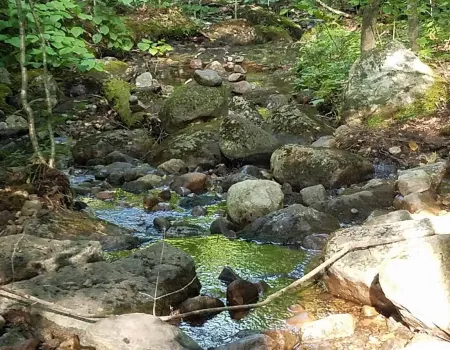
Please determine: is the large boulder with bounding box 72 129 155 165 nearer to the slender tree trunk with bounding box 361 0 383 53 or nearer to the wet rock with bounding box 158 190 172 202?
the wet rock with bounding box 158 190 172 202

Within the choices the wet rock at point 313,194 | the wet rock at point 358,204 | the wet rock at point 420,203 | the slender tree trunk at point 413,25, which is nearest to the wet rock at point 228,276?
the wet rock at point 358,204

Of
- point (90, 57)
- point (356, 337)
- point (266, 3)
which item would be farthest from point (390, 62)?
point (266, 3)

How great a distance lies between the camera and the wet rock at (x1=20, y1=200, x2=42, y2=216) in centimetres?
451

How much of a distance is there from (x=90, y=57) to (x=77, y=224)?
111 inches

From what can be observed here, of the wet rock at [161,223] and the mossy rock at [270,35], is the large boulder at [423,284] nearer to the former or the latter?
the wet rock at [161,223]

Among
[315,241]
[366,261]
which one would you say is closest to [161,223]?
[315,241]

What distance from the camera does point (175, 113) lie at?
24.5ft

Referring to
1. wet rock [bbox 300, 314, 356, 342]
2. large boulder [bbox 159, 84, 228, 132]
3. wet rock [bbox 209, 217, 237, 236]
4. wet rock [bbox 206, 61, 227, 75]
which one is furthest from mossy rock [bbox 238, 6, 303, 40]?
wet rock [bbox 300, 314, 356, 342]

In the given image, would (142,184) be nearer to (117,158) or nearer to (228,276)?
(117,158)

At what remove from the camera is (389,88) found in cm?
703

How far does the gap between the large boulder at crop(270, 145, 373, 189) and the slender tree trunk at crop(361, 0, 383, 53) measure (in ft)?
8.95

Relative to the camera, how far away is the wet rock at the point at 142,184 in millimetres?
5809

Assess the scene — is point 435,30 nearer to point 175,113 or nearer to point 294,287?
point 175,113

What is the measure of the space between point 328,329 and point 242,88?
658 centimetres
